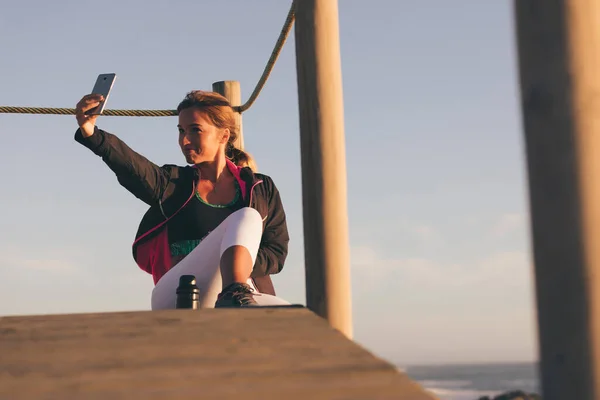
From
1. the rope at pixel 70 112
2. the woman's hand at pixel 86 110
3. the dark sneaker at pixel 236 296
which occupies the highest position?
the rope at pixel 70 112

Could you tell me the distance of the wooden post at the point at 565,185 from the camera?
1.73 m

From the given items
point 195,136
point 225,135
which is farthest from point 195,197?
point 225,135

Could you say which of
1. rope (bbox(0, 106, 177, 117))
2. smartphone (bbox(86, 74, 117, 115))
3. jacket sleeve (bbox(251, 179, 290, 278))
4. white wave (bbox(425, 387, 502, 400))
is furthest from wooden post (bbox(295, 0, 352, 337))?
white wave (bbox(425, 387, 502, 400))

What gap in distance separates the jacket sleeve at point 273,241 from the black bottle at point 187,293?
2.97 feet

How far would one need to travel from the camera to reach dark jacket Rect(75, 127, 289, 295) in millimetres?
4348

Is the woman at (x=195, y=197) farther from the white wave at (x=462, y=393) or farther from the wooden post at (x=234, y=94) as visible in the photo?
the white wave at (x=462, y=393)

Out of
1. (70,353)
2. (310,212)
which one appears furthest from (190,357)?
(310,212)

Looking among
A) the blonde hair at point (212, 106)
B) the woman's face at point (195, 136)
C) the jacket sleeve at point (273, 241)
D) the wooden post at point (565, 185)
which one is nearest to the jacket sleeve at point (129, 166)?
the woman's face at point (195, 136)

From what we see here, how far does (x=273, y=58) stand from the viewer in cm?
491

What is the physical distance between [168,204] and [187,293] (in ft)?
3.46

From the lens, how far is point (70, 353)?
2359mm

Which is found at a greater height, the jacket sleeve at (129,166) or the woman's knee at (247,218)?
the jacket sleeve at (129,166)

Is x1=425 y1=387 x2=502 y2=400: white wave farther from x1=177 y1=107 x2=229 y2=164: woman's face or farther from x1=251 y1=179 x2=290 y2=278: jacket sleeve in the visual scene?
x1=177 y1=107 x2=229 y2=164: woman's face

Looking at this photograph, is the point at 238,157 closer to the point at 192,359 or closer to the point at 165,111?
the point at 165,111
